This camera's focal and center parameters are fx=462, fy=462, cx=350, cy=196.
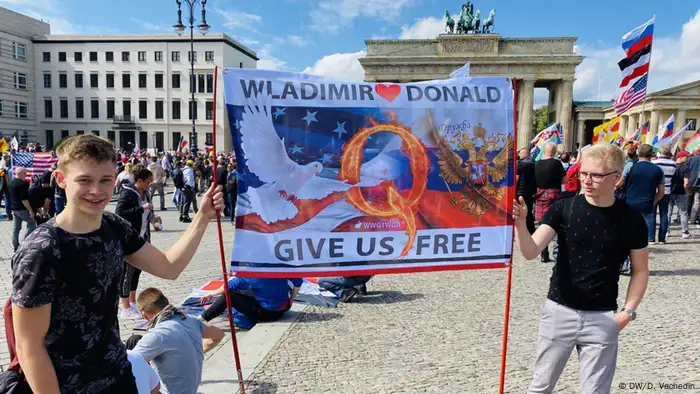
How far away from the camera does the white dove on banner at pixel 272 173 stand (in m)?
2.89

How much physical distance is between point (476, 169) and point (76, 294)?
247 cm

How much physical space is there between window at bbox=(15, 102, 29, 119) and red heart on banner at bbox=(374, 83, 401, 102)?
66.9m

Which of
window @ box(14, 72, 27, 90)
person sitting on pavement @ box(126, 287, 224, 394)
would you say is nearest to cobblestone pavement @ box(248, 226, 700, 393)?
person sitting on pavement @ box(126, 287, 224, 394)

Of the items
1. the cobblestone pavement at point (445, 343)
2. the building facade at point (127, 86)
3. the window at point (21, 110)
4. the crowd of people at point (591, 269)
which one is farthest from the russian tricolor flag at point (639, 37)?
the window at point (21, 110)

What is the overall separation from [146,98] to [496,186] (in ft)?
204

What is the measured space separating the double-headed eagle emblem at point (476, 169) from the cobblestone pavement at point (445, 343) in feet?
4.76

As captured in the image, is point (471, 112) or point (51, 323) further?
point (471, 112)

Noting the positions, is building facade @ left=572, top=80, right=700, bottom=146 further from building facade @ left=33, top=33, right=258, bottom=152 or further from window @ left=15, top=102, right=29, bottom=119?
window @ left=15, top=102, right=29, bottom=119

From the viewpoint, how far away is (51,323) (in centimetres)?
168

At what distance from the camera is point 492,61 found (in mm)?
52969

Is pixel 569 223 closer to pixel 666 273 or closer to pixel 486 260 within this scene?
pixel 486 260

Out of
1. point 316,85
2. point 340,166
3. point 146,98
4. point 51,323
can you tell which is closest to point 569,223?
point 340,166

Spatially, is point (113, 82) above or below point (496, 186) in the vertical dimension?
above

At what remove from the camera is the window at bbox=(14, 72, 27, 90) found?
182 feet
